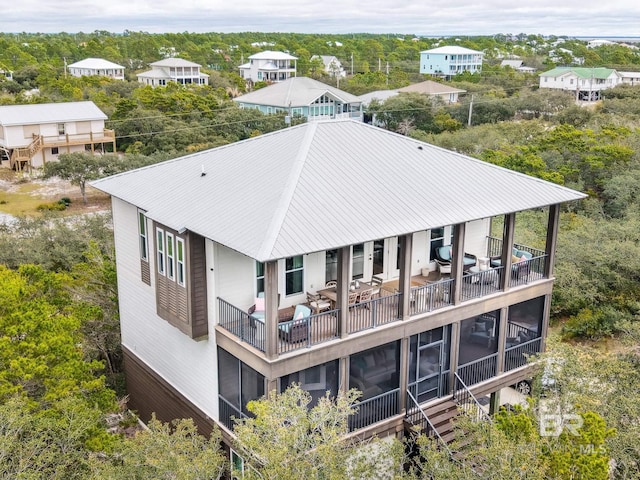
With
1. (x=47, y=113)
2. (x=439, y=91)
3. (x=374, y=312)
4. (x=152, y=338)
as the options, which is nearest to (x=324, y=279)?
(x=374, y=312)

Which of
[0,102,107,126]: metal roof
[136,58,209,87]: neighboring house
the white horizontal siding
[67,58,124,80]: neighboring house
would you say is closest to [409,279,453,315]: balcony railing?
the white horizontal siding

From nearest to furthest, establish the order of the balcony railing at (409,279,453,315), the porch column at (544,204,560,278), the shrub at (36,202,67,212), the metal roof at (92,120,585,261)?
the metal roof at (92,120,585,261) < the balcony railing at (409,279,453,315) < the porch column at (544,204,560,278) < the shrub at (36,202,67,212)

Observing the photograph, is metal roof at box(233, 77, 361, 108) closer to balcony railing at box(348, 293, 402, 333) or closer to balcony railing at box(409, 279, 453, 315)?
balcony railing at box(409, 279, 453, 315)

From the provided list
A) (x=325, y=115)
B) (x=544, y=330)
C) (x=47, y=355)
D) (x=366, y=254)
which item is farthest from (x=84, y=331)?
(x=325, y=115)

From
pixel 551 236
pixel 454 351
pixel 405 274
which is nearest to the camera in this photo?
pixel 405 274

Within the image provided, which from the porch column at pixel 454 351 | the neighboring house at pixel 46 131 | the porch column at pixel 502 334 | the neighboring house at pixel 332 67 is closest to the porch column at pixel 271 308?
the porch column at pixel 454 351

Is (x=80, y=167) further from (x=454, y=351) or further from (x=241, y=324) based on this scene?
(x=454, y=351)

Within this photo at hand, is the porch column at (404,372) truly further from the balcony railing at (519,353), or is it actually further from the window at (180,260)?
the window at (180,260)
